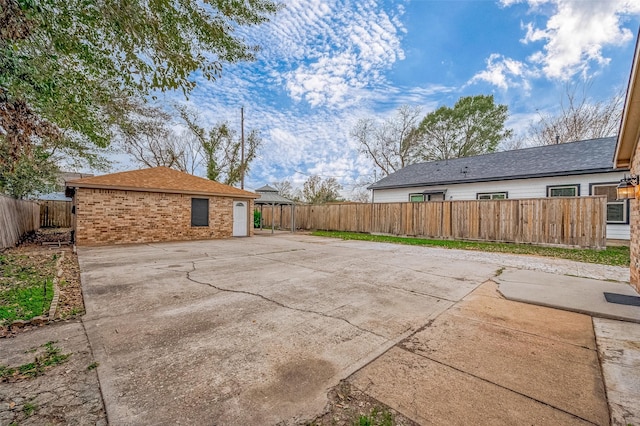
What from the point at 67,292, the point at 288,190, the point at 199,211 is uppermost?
the point at 288,190

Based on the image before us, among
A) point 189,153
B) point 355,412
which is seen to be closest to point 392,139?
point 189,153

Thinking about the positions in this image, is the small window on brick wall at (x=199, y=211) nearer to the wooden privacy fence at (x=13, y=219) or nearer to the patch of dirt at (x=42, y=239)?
the patch of dirt at (x=42, y=239)

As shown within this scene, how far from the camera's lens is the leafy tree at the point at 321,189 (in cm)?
2758

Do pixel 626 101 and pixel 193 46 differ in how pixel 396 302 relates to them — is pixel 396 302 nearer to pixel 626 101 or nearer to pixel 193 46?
pixel 626 101

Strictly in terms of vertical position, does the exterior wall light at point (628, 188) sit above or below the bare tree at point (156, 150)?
below

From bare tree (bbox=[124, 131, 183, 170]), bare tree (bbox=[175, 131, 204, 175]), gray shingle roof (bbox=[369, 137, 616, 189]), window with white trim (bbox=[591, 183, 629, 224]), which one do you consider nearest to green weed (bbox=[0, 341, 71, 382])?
gray shingle roof (bbox=[369, 137, 616, 189])

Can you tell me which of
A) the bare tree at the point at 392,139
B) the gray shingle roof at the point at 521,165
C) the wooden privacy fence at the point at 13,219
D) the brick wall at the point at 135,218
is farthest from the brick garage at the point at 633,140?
the bare tree at the point at 392,139

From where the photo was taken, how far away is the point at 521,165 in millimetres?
13414

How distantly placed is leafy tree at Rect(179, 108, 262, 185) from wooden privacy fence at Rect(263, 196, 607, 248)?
33.5 ft

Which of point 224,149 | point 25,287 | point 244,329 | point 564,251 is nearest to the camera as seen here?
point 244,329

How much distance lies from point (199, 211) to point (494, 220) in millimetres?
13211

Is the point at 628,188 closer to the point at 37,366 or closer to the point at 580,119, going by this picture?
the point at 37,366

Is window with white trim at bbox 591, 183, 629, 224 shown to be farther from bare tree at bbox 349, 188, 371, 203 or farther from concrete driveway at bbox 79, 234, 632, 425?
bare tree at bbox 349, 188, 371, 203

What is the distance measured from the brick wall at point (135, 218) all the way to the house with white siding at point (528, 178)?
11.7 meters
